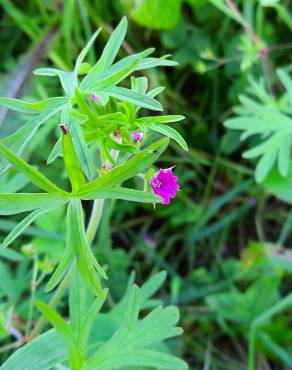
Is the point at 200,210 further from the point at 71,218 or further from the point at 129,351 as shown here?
the point at 71,218

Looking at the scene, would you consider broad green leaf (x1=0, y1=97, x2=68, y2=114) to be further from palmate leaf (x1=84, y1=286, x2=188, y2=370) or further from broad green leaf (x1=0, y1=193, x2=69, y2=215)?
palmate leaf (x1=84, y1=286, x2=188, y2=370)

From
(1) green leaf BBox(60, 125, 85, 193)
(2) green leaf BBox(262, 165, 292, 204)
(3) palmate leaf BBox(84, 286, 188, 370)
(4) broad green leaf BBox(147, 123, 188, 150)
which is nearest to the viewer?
(1) green leaf BBox(60, 125, 85, 193)

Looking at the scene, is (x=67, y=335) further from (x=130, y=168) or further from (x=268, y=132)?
(x=268, y=132)

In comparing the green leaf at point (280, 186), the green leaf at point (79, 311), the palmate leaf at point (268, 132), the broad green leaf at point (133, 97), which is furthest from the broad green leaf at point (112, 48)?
the green leaf at point (280, 186)

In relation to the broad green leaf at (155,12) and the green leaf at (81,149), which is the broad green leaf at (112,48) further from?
the broad green leaf at (155,12)

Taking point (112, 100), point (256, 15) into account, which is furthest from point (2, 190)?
Answer: point (256, 15)

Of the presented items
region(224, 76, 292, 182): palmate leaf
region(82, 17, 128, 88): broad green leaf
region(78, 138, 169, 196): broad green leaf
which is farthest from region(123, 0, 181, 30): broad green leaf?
region(78, 138, 169, 196): broad green leaf

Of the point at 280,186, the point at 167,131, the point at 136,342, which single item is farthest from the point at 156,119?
the point at 280,186
